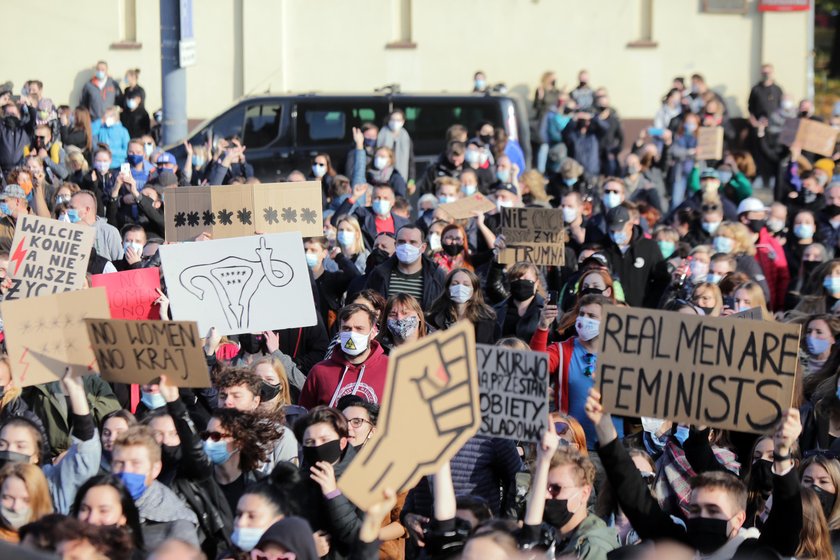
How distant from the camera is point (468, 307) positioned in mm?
9055

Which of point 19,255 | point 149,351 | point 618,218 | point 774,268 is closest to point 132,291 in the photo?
point 19,255

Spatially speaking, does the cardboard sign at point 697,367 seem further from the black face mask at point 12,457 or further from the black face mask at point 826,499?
the black face mask at point 12,457

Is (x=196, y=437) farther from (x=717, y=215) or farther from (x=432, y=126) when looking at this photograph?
(x=432, y=126)

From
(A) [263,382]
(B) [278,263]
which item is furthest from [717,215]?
(A) [263,382]

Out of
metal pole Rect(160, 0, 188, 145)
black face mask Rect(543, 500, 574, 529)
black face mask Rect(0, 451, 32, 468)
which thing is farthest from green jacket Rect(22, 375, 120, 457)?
metal pole Rect(160, 0, 188, 145)

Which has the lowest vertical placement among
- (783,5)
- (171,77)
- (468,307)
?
(468,307)

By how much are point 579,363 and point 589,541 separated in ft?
7.31

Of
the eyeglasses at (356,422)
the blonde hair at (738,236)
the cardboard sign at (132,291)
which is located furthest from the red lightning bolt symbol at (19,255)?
the blonde hair at (738,236)

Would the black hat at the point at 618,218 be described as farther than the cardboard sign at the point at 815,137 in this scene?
No

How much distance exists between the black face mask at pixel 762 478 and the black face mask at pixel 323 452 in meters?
1.73

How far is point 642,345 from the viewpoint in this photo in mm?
5805

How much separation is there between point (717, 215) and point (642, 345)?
683 centimetres

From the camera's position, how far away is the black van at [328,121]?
17891 mm

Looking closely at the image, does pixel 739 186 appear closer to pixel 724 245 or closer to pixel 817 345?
pixel 724 245
